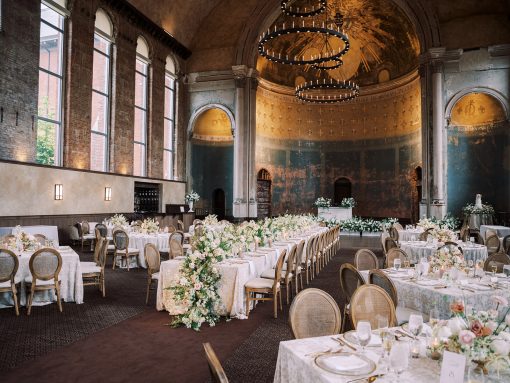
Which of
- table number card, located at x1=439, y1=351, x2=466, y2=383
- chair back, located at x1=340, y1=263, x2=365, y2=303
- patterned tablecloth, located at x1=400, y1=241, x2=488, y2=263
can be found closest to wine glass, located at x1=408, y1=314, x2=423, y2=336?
table number card, located at x1=439, y1=351, x2=466, y2=383

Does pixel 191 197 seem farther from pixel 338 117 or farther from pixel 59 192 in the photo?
pixel 338 117

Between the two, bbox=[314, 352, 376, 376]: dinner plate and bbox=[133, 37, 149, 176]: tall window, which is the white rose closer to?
bbox=[314, 352, 376, 376]: dinner plate

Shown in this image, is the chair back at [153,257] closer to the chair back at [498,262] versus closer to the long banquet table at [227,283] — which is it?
the long banquet table at [227,283]

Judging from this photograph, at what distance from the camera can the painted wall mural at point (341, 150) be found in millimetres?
23453

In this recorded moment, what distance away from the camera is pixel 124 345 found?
16.5ft

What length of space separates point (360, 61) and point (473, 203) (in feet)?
35.2

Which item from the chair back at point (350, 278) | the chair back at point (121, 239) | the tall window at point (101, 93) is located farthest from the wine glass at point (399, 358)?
the tall window at point (101, 93)

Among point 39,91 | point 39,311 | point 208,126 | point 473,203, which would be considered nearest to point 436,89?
point 473,203

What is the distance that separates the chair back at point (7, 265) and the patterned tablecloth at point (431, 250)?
7.56m

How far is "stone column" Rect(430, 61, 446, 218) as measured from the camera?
18547 mm

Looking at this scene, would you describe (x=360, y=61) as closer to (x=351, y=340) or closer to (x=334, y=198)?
(x=334, y=198)

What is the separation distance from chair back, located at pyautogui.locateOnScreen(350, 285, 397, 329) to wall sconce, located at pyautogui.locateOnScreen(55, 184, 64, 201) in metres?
13.0

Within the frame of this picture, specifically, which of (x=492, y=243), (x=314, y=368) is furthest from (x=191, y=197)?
(x=314, y=368)

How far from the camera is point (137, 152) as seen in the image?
64.0 feet
